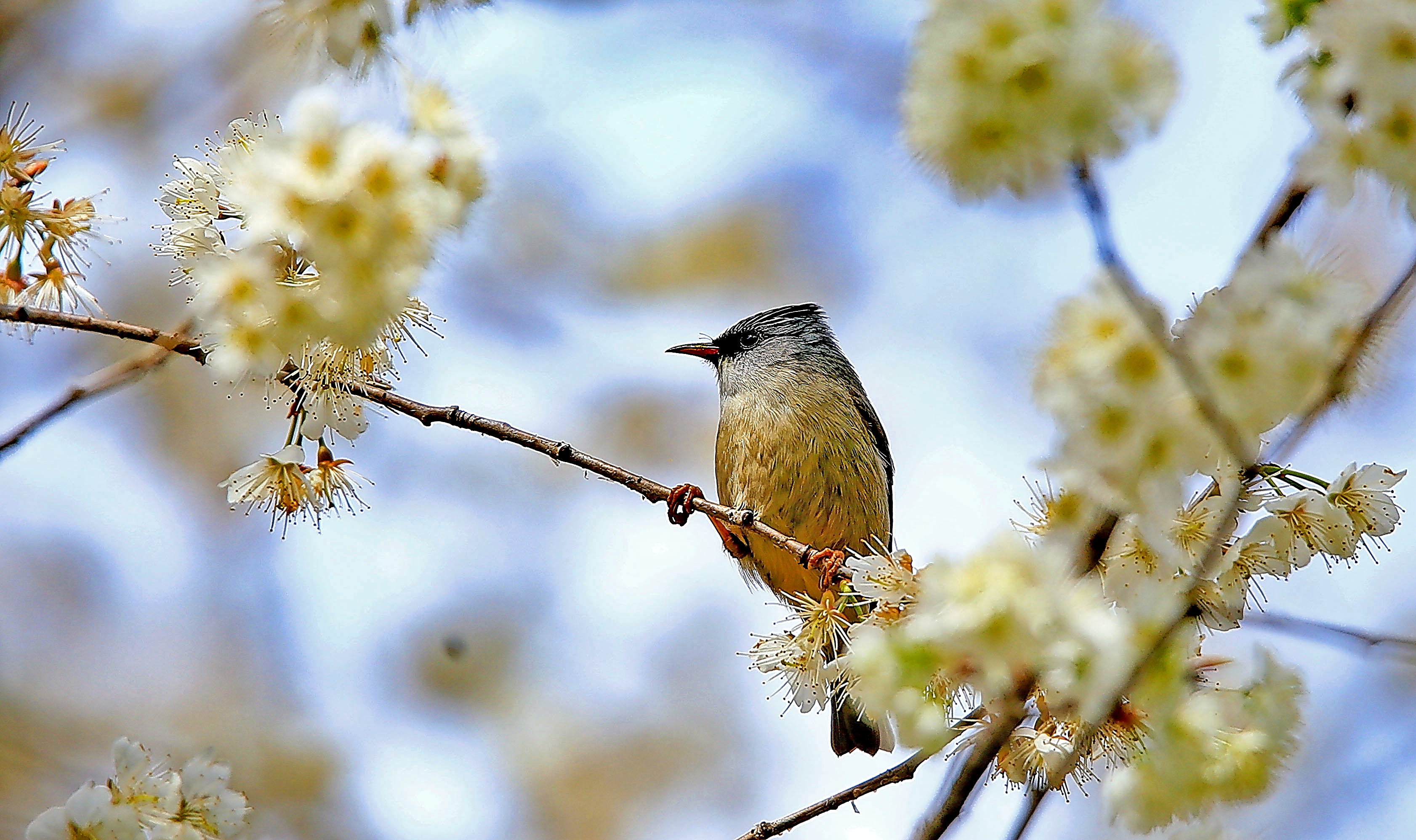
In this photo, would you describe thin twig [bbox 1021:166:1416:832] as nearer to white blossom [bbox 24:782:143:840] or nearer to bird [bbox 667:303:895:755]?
white blossom [bbox 24:782:143:840]

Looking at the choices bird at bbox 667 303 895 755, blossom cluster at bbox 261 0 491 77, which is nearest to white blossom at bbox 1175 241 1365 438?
blossom cluster at bbox 261 0 491 77

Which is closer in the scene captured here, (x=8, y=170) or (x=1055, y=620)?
(x=1055, y=620)

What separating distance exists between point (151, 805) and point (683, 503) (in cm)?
159

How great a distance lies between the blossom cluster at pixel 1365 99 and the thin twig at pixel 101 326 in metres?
1.77

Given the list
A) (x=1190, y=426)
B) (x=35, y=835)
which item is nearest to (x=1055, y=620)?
(x=1190, y=426)

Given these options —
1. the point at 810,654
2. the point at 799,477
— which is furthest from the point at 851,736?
the point at 810,654

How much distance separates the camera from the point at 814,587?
13.8ft

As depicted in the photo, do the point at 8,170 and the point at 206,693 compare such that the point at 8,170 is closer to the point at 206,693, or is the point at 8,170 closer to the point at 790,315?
the point at 790,315

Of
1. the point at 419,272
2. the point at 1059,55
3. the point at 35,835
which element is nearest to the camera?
the point at 1059,55

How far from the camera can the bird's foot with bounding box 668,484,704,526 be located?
3.17 m

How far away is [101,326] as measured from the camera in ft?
6.89

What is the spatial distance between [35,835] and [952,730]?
1578 mm

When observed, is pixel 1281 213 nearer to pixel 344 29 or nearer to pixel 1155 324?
pixel 1155 324

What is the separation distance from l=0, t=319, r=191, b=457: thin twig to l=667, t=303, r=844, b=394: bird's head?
129 inches
